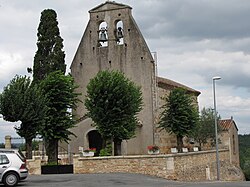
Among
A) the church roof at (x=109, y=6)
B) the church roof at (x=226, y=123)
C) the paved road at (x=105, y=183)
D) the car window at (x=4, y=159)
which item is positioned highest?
the church roof at (x=109, y=6)

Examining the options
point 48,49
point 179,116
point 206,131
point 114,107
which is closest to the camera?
point 114,107

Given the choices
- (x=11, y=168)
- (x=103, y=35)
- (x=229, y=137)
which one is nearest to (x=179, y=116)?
(x=103, y=35)

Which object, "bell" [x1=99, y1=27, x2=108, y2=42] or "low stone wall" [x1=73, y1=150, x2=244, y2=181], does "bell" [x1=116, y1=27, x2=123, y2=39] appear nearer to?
"bell" [x1=99, y1=27, x2=108, y2=42]

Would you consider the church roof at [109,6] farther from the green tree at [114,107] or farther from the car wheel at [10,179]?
the car wheel at [10,179]

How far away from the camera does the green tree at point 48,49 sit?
45938mm

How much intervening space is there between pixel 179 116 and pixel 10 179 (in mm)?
22476

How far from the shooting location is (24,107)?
33.1 metres

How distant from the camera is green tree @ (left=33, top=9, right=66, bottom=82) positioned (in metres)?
45.9

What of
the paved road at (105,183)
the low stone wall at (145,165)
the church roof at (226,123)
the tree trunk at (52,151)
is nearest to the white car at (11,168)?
the paved road at (105,183)

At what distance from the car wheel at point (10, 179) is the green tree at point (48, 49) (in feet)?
76.0

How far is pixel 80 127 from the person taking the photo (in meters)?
45.8

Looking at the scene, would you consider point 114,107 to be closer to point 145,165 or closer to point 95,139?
point 145,165

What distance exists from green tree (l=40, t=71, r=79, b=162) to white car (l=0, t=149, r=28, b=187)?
12.7 metres

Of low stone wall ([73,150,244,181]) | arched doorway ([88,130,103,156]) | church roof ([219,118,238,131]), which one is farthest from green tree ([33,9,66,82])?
church roof ([219,118,238,131])
